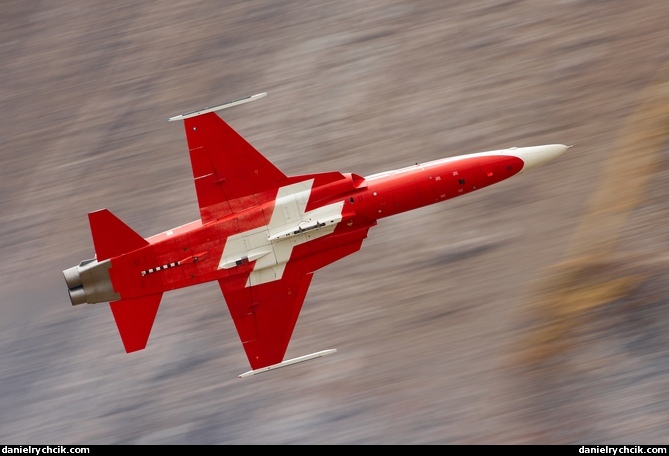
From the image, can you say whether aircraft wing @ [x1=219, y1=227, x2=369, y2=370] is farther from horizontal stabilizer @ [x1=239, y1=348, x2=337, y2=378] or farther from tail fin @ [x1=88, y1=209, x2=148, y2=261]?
tail fin @ [x1=88, y1=209, x2=148, y2=261]

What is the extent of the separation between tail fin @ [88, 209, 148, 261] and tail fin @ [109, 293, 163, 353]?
1.43 metres

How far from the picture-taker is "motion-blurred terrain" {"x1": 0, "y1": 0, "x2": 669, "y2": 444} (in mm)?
32656

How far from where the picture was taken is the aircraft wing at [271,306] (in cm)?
3103

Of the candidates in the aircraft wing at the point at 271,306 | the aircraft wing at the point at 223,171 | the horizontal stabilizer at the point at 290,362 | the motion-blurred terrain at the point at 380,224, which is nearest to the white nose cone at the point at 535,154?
the motion-blurred terrain at the point at 380,224

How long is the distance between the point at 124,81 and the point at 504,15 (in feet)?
45.2

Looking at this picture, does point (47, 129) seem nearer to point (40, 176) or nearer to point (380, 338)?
point (40, 176)

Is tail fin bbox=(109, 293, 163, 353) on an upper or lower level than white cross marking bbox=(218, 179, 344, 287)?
lower

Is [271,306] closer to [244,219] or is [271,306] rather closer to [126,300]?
[244,219]

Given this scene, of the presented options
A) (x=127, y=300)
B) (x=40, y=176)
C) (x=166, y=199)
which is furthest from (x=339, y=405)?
(x=40, y=176)

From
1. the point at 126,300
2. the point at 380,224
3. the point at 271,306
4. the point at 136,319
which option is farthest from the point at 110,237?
the point at 380,224

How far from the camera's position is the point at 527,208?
116 feet

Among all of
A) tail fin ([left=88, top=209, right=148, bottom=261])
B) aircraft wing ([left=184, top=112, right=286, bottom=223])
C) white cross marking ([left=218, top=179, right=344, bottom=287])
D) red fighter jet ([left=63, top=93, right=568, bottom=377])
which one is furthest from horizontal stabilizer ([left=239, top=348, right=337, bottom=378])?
tail fin ([left=88, top=209, right=148, bottom=261])

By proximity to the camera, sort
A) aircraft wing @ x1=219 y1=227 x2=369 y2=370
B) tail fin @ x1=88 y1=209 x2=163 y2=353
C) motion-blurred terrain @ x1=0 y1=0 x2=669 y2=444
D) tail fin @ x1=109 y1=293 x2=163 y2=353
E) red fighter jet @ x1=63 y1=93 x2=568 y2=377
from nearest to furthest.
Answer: tail fin @ x1=88 y1=209 x2=163 y2=353 < red fighter jet @ x1=63 y1=93 x2=568 y2=377 < tail fin @ x1=109 y1=293 x2=163 y2=353 < aircraft wing @ x1=219 y1=227 x2=369 y2=370 < motion-blurred terrain @ x1=0 y1=0 x2=669 y2=444

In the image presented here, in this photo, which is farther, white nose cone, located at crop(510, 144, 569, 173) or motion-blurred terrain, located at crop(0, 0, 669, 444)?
motion-blurred terrain, located at crop(0, 0, 669, 444)
